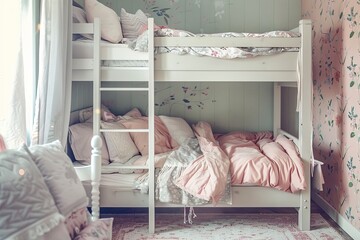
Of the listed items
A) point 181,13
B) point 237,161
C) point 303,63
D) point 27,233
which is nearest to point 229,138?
point 237,161

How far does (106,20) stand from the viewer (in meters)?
3.19

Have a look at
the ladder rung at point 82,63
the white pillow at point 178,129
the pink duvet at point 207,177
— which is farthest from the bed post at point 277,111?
the ladder rung at point 82,63

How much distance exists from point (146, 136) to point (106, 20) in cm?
100

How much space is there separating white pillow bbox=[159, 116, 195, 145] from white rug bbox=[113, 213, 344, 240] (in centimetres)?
69

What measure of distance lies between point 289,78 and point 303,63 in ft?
0.47

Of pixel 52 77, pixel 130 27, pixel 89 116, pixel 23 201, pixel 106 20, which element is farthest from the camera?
pixel 89 116

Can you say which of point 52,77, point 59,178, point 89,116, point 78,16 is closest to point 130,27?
point 78,16

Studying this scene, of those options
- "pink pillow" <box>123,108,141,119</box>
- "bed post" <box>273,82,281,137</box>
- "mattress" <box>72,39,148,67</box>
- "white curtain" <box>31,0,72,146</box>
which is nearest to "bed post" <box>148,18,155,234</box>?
"mattress" <box>72,39,148,67</box>

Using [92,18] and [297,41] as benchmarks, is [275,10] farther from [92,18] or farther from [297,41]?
[92,18]

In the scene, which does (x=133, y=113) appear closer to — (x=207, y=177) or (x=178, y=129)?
(x=178, y=129)

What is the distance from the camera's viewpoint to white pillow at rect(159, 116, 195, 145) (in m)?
3.74

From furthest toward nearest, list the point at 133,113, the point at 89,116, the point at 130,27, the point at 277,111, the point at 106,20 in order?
the point at 277,111 → the point at 133,113 → the point at 89,116 → the point at 130,27 → the point at 106,20

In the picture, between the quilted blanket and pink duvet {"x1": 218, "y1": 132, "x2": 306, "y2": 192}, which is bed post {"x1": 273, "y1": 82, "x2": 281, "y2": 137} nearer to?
pink duvet {"x1": 218, "y1": 132, "x2": 306, "y2": 192}

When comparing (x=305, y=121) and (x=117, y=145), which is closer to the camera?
(x=305, y=121)
